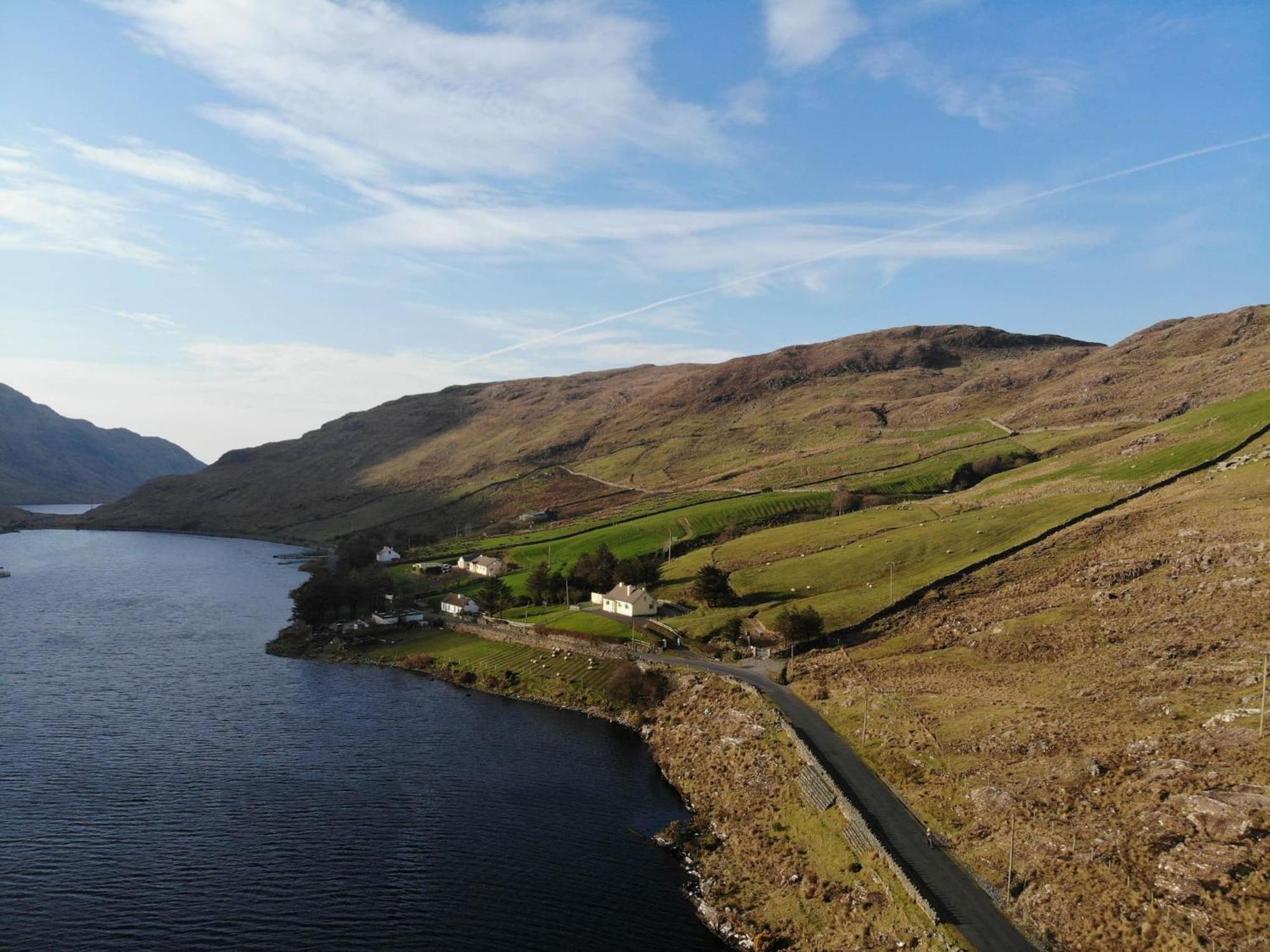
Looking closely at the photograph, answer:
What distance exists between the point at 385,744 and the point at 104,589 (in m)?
100

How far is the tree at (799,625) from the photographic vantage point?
68.9 meters

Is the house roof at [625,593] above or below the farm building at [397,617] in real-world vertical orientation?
above

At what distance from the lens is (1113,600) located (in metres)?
60.5

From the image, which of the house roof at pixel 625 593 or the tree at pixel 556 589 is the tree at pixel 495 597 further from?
the house roof at pixel 625 593

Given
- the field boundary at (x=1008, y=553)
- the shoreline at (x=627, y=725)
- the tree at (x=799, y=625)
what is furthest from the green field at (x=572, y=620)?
the field boundary at (x=1008, y=553)

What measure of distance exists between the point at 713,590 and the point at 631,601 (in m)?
9.95

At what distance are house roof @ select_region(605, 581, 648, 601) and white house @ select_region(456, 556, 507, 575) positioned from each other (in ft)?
110

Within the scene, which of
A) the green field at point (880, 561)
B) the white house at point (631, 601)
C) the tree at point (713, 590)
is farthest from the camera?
the white house at point (631, 601)

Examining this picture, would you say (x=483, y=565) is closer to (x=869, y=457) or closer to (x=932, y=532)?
(x=932, y=532)

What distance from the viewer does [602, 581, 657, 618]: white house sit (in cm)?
8775

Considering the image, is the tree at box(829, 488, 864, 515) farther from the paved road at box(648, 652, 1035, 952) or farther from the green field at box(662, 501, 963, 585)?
the paved road at box(648, 652, 1035, 952)

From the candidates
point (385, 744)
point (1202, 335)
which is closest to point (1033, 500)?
point (385, 744)

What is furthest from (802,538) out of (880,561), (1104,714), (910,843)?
(910,843)

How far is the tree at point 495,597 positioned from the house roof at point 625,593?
15.6 metres
